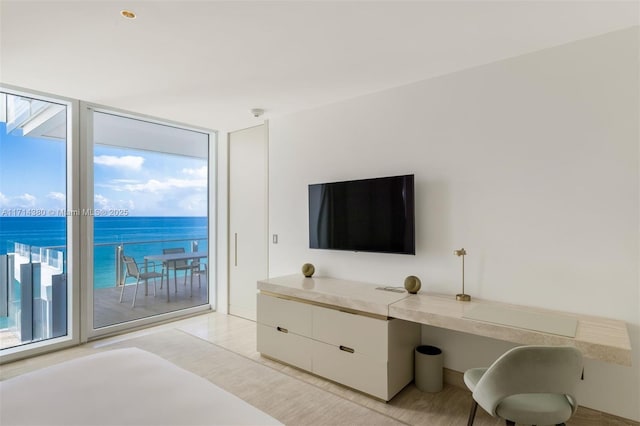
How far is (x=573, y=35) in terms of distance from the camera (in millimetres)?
2240

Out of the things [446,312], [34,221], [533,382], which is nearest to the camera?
[533,382]

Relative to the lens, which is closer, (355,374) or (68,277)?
(355,374)

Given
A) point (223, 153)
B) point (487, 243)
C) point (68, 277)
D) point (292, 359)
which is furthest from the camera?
point (223, 153)

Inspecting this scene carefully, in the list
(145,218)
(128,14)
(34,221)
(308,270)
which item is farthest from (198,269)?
(128,14)

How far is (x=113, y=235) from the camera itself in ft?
13.2

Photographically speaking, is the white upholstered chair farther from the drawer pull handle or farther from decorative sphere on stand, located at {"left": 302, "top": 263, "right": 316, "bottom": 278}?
decorative sphere on stand, located at {"left": 302, "top": 263, "right": 316, "bottom": 278}

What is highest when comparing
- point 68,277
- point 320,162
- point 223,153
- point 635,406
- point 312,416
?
point 223,153

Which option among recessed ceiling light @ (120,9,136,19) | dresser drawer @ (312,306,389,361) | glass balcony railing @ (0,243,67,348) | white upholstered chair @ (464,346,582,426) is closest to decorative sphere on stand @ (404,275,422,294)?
dresser drawer @ (312,306,389,361)

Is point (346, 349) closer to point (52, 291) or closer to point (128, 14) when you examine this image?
point (128, 14)

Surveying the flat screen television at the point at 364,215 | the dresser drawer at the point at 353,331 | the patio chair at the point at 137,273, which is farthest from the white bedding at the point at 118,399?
the patio chair at the point at 137,273

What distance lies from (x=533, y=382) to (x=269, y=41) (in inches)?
95.7

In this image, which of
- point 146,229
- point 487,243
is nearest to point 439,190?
point 487,243

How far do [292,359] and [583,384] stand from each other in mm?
2118

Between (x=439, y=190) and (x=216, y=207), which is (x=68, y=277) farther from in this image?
(x=439, y=190)
